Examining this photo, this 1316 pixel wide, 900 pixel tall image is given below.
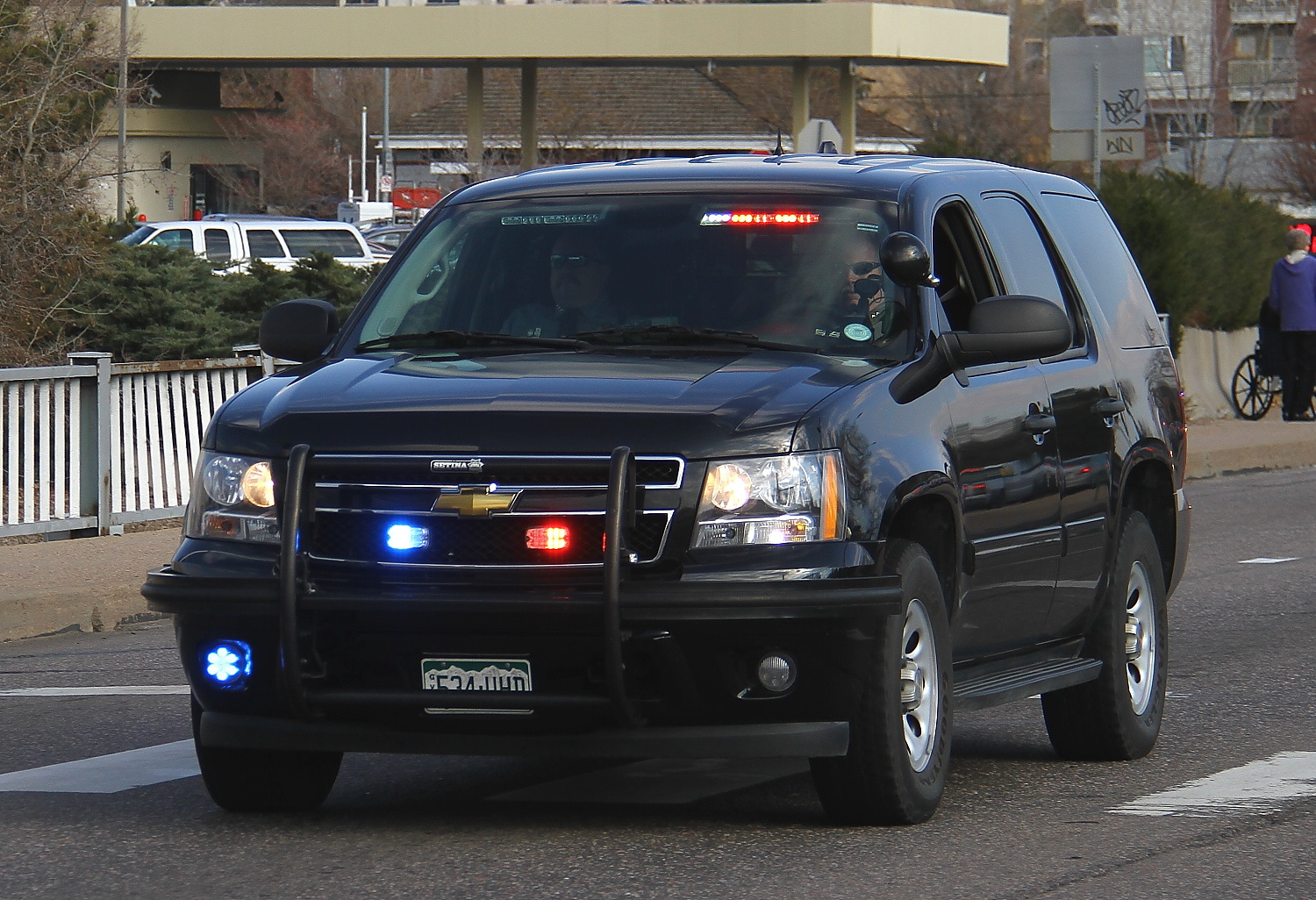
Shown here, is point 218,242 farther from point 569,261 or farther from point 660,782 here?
point 660,782

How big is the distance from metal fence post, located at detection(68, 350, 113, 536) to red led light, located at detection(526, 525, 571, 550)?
926 cm

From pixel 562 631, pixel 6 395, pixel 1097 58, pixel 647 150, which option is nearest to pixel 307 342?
pixel 562 631

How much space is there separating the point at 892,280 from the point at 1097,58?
1674cm

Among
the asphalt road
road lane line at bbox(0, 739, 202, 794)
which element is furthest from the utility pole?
the asphalt road

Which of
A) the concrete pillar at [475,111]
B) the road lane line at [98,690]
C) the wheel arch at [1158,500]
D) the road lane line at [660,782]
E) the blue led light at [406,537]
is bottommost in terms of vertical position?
the road lane line at [98,690]

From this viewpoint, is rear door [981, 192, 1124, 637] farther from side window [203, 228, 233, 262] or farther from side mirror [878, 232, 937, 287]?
side window [203, 228, 233, 262]

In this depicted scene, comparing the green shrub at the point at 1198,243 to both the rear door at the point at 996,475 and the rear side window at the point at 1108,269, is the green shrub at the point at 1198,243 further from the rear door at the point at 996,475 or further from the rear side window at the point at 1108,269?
the rear door at the point at 996,475

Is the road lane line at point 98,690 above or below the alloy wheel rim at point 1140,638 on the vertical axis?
below

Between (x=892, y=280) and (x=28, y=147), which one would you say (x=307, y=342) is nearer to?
(x=892, y=280)

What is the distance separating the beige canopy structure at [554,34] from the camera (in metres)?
41.8

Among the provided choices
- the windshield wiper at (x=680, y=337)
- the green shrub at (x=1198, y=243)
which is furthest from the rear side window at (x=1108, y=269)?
the green shrub at (x=1198, y=243)

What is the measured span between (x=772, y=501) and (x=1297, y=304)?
19.4 metres

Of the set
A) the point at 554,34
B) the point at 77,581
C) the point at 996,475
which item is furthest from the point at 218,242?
Result: the point at 996,475

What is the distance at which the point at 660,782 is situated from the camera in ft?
23.4
